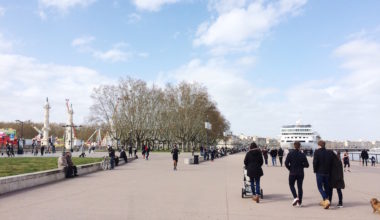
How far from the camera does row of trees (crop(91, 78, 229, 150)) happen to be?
74500 millimetres

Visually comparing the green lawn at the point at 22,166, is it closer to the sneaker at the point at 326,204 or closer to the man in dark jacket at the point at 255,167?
the man in dark jacket at the point at 255,167

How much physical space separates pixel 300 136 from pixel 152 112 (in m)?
41.6

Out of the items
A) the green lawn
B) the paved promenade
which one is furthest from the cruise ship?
the paved promenade

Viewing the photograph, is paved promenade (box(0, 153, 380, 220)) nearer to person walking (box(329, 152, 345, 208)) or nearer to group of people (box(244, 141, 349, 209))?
group of people (box(244, 141, 349, 209))

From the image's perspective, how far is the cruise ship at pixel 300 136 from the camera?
93.9 m

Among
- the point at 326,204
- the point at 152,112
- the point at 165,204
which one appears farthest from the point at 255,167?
the point at 152,112

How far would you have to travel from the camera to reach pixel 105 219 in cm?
744

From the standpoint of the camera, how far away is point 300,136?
95.9 metres

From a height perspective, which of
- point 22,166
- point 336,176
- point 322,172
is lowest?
point 22,166

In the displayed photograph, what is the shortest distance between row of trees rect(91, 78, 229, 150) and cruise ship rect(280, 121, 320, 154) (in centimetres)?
2590

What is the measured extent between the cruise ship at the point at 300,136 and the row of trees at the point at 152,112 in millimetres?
25901

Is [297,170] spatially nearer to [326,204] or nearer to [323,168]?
[323,168]

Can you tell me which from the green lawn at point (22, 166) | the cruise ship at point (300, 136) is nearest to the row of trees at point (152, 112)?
the cruise ship at point (300, 136)

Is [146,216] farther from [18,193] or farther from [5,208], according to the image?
[18,193]
